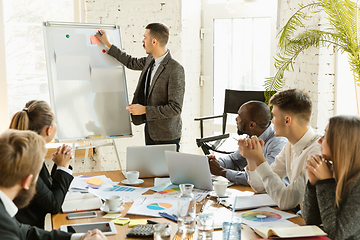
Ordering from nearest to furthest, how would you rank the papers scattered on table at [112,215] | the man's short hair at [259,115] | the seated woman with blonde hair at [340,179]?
the seated woman with blonde hair at [340,179] → the papers scattered on table at [112,215] → the man's short hair at [259,115]

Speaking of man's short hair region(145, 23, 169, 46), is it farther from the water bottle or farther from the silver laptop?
the water bottle

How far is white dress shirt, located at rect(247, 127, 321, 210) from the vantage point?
5.55ft

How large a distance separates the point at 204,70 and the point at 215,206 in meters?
2.95

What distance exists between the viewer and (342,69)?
3318 millimetres

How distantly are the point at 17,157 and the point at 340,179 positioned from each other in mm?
1119

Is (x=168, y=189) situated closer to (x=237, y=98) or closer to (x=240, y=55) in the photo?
(x=237, y=98)

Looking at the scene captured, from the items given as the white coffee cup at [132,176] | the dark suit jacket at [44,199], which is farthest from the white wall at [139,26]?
the dark suit jacket at [44,199]

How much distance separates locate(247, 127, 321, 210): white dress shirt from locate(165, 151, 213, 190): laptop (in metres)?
0.22

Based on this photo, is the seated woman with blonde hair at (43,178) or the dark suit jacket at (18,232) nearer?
the dark suit jacket at (18,232)

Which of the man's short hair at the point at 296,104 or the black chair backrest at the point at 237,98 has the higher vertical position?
the man's short hair at the point at 296,104

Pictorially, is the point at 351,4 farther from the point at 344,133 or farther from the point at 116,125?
the point at 116,125

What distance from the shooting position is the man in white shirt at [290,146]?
175cm

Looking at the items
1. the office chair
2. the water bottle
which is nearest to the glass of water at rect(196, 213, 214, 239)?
the water bottle

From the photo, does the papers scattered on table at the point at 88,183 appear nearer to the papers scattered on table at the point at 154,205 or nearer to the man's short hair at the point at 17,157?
the papers scattered on table at the point at 154,205
